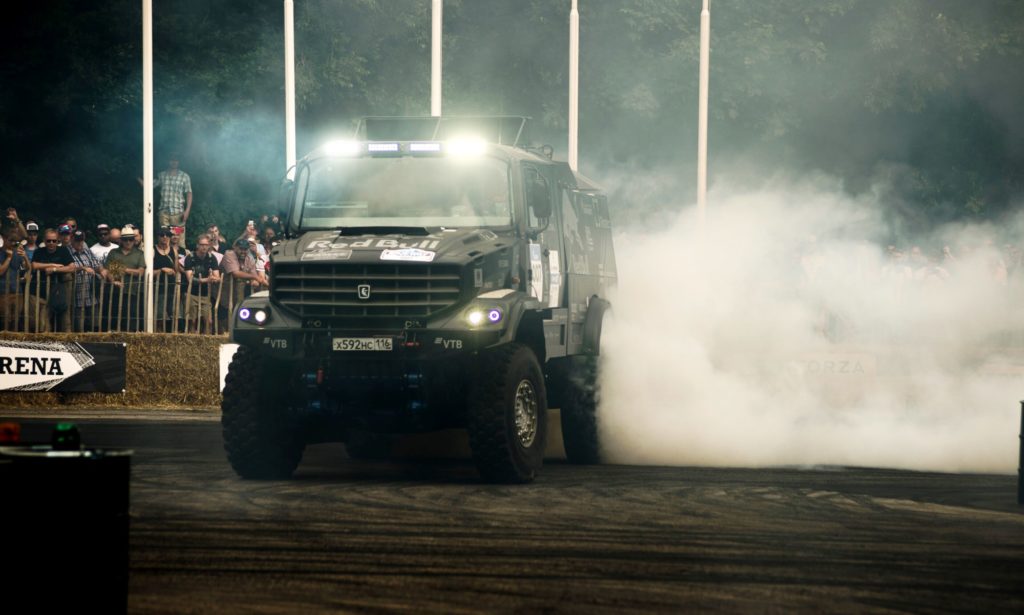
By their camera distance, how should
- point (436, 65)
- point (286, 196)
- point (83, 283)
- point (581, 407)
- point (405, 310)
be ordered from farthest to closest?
1. point (436, 65)
2. point (83, 283)
3. point (581, 407)
4. point (286, 196)
5. point (405, 310)

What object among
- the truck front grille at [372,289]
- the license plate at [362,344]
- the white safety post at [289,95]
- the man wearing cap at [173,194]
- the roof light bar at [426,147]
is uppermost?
the white safety post at [289,95]

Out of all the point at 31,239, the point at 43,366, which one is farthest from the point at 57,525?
the point at 31,239

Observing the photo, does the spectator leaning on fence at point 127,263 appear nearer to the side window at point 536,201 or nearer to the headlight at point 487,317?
the side window at point 536,201

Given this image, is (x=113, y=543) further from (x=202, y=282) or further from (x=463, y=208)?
(x=202, y=282)

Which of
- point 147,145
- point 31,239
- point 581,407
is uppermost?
point 147,145

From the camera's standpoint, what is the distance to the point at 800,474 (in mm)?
15078

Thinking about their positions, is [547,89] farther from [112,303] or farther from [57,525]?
[57,525]

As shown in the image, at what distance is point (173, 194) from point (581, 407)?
1435 cm

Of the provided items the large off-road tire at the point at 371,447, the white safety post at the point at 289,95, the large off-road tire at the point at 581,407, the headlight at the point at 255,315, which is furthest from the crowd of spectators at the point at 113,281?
the headlight at the point at 255,315

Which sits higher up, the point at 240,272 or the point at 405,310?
the point at 240,272

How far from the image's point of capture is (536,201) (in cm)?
1430

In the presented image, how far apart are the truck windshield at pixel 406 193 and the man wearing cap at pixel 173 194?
47.6ft

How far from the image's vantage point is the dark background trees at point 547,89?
3747cm

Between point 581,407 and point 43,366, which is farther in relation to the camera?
point 43,366
